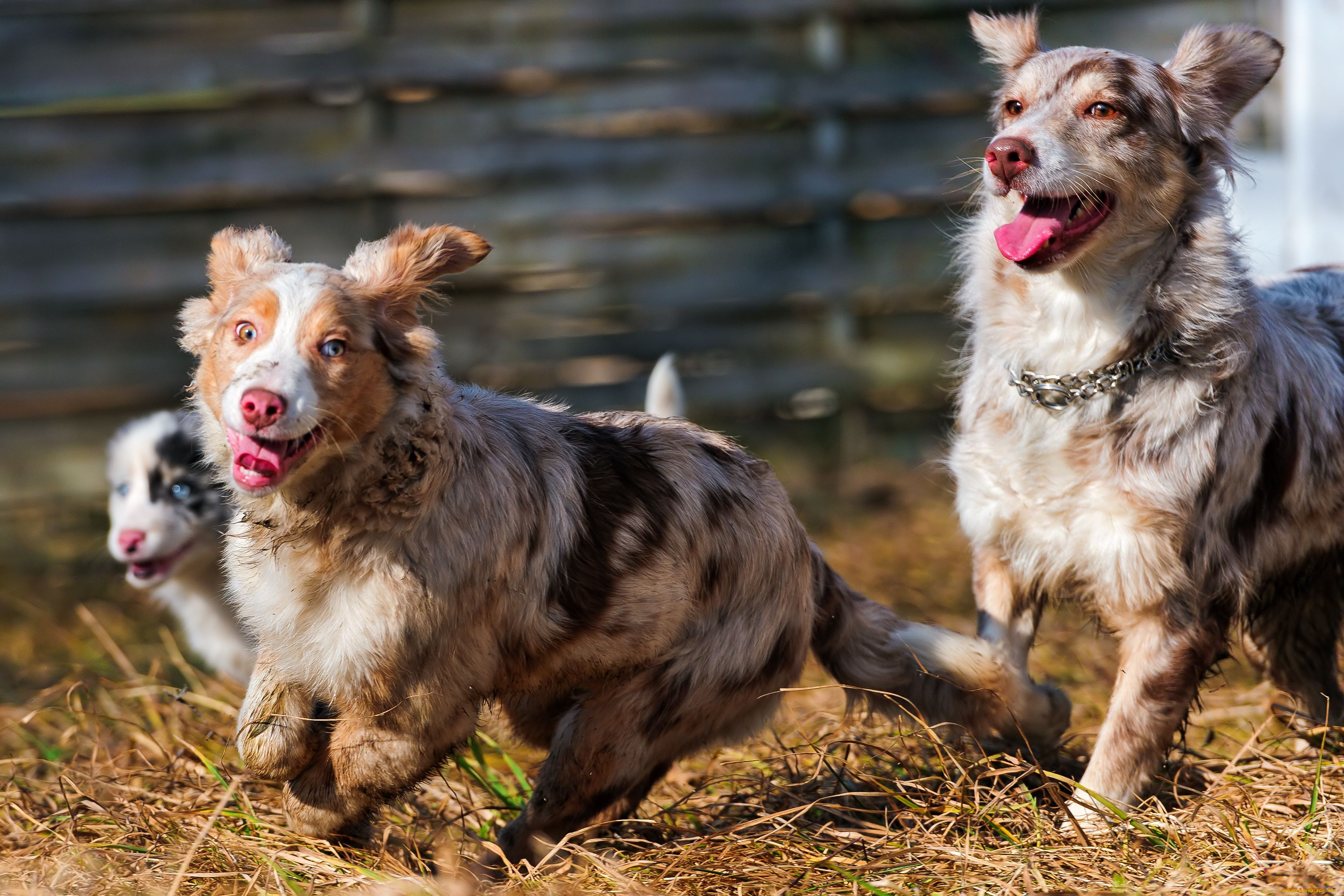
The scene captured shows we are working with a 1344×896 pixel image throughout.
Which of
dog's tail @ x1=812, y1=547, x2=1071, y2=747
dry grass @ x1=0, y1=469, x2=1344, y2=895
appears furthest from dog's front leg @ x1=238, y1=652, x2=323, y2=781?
dog's tail @ x1=812, y1=547, x2=1071, y2=747

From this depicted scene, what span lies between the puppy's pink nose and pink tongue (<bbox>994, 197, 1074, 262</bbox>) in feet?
0.42

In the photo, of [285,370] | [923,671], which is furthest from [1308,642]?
[285,370]

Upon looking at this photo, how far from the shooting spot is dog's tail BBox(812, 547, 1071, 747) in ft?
9.77

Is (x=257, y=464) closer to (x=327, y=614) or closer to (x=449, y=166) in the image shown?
(x=327, y=614)

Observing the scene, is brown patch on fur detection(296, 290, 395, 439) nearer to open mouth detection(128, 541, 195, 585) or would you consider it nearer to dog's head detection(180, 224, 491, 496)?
dog's head detection(180, 224, 491, 496)

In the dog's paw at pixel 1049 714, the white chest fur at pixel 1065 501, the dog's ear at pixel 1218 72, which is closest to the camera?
the white chest fur at pixel 1065 501

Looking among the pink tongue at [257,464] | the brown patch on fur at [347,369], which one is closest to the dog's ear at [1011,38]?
the brown patch on fur at [347,369]

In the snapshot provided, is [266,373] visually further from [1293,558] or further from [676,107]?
[676,107]

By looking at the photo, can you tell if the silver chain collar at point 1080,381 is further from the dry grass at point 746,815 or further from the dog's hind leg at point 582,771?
the dog's hind leg at point 582,771

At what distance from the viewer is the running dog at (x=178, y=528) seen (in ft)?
12.7

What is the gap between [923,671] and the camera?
9.62 feet

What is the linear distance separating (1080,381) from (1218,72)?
0.79 metres

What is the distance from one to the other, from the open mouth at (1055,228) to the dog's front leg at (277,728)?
1782 millimetres

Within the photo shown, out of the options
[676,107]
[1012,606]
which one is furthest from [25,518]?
[1012,606]
